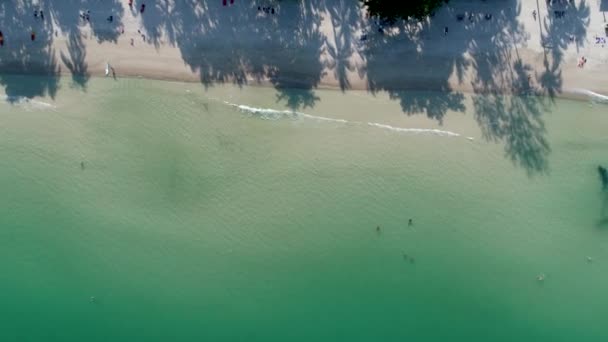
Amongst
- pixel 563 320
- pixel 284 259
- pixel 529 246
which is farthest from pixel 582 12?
pixel 284 259

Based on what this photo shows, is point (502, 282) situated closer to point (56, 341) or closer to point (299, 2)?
point (299, 2)

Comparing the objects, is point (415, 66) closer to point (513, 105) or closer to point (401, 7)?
point (401, 7)

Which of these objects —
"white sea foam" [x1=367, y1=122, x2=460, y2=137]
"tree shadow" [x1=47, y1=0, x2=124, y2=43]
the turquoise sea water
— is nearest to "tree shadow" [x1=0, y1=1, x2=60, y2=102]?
the turquoise sea water

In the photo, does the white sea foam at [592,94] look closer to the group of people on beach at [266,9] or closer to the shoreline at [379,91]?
the shoreline at [379,91]

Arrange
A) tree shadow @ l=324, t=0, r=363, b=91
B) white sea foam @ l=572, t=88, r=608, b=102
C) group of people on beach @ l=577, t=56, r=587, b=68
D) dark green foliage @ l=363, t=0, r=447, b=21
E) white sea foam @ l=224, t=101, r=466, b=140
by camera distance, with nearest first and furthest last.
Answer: dark green foliage @ l=363, t=0, r=447, b=21 < tree shadow @ l=324, t=0, r=363, b=91 < group of people on beach @ l=577, t=56, r=587, b=68 < white sea foam @ l=572, t=88, r=608, b=102 < white sea foam @ l=224, t=101, r=466, b=140

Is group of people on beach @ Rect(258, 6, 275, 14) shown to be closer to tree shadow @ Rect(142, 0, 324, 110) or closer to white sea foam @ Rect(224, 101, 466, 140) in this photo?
tree shadow @ Rect(142, 0, 324, 110)

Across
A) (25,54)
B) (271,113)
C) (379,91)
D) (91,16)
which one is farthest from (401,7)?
(25,54)
